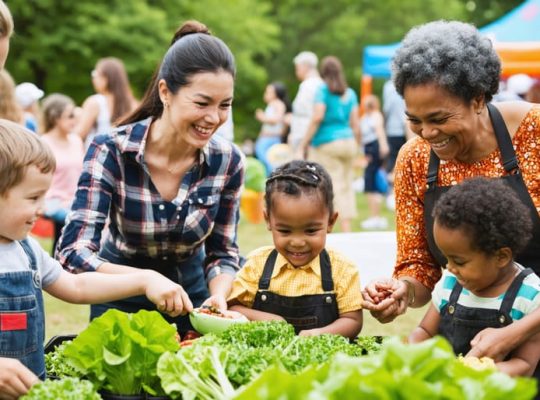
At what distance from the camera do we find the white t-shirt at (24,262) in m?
2.65

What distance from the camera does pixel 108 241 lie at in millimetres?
3900

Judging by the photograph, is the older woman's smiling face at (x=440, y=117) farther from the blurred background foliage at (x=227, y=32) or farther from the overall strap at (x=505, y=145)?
the blurred background foliage at (x=227, y=32)

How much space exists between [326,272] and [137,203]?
0.83 metres

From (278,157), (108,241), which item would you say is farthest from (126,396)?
(278,157)

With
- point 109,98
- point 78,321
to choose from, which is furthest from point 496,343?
point 109,98

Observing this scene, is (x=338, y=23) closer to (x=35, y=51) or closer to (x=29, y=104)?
(x=35, y=51)

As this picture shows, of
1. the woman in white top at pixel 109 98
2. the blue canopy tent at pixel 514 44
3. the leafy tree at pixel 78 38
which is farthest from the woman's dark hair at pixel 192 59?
the leafy tree at pixel 78 38

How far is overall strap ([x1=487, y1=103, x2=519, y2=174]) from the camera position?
3.26 metres

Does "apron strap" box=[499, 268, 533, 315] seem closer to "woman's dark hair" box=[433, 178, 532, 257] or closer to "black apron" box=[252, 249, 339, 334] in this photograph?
"woman's dark hair" box=[433, 178, 532, 257]

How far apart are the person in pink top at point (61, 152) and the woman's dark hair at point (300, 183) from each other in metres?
5.23

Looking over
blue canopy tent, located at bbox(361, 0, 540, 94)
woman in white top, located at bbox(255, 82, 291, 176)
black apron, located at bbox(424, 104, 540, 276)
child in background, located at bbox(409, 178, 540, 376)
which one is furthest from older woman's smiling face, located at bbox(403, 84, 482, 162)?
woman in white top, located at bbox(255, 82, 291, 176)

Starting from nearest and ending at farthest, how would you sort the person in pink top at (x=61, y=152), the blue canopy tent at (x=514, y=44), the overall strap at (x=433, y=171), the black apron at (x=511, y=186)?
1. the black apron at (x=511, y=186)
2. the overall strap at (x=433, y=171)
3. the person in pink top at (x=61, y=152)
4. the blue canopy tent at (x=514, y=44)

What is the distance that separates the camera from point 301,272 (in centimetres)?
351

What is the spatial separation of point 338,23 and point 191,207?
3577 centimetres
